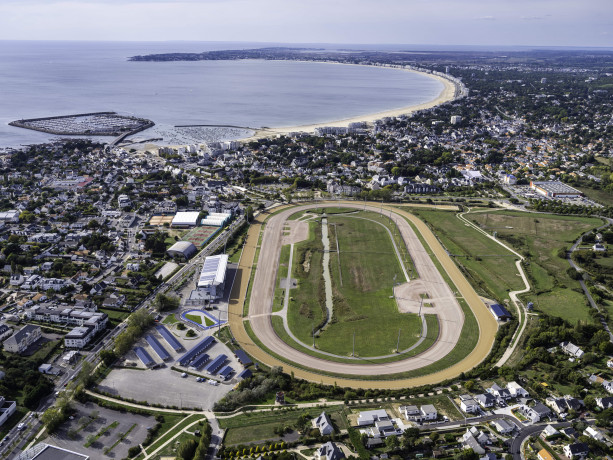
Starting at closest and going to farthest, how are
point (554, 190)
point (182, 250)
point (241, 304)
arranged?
point (241, 304) → point (182, 250) → point (554, 190)

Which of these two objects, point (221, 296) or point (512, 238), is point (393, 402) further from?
point (512, 238)

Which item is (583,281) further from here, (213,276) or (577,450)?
(213,276)

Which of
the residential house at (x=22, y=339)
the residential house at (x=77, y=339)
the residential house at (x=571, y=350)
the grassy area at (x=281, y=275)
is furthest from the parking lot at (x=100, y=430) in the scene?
the residential house at (x=571, y=350)

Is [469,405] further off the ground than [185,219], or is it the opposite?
[469,405]

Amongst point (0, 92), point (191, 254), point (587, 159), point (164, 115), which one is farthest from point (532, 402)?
point (0, 92)

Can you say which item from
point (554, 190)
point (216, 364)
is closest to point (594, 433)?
point (216, 364)

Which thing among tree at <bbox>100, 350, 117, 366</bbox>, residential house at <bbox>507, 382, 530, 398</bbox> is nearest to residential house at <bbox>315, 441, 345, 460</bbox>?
residential house at <bbox>507, 382, 530, 398</bbox>
